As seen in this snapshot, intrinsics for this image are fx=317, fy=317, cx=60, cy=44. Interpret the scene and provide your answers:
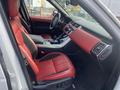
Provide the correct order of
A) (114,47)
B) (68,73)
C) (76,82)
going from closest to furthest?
(114,47) → (68,73) → (76,82)

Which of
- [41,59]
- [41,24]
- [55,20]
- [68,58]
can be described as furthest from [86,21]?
[41,24]

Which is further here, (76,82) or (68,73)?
(76,82)

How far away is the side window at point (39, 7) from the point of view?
12.5ft

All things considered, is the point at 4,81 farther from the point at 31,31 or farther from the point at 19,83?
the point at 31,31

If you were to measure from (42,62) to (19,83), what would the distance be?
1034 mm

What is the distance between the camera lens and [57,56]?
115 inches

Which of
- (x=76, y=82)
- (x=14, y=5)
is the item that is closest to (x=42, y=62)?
(x=76, y=82)

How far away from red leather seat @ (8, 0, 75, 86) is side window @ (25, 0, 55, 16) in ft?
3.05

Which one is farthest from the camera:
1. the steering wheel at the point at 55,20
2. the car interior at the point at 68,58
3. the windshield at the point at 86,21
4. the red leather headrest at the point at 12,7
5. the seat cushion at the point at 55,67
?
the steering wheel at the point at 55,20

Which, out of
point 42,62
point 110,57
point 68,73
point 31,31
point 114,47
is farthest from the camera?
point 31,31

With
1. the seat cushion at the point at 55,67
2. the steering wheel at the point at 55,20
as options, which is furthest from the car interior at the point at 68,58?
the steering wheel at the point at 55,20

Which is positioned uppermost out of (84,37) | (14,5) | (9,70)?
(14,5)

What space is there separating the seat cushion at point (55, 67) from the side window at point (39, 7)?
2.89 feet

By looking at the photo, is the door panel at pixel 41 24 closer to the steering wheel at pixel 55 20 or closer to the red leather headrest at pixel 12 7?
the steering wheel at pixel 55 20
